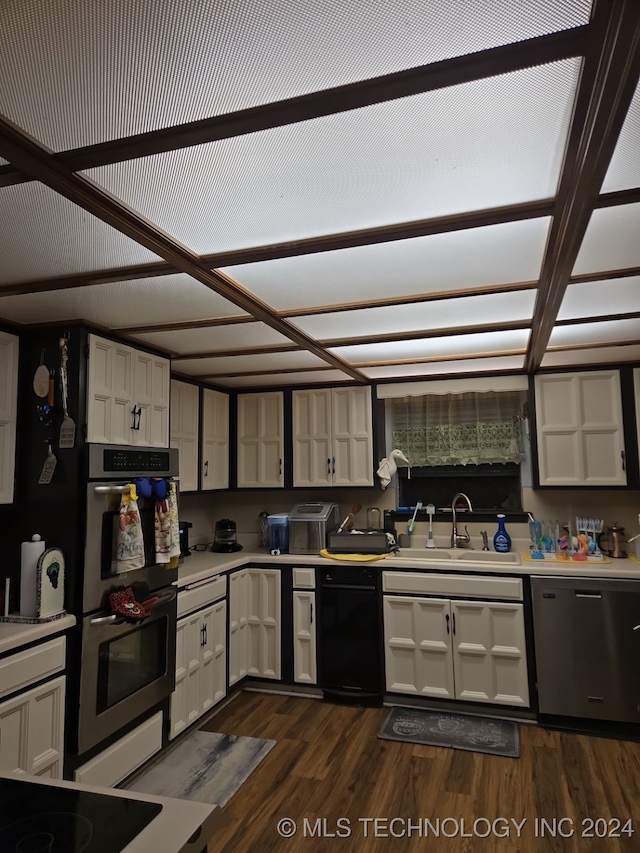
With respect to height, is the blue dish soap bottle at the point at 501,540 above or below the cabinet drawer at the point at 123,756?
above

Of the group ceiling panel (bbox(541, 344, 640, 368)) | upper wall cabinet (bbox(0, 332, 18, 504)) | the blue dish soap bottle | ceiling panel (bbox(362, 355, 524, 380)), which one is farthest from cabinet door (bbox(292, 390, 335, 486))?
upper wall cabinet (bbox(0, 332, 18, 504))

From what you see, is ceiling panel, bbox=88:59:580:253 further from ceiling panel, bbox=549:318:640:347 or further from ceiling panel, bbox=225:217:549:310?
ceiling panel, bbox=549:318:640:347

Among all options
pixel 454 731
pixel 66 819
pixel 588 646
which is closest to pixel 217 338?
pixel 66 819

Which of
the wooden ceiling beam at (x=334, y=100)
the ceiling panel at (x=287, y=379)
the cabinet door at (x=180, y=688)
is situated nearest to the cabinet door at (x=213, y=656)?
the cabinet door at (x=180, y=688)

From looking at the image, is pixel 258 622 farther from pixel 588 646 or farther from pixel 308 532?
pixel 588 646

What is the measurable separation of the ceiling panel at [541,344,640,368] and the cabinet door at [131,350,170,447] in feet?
7.45

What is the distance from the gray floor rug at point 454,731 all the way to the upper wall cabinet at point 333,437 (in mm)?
1577

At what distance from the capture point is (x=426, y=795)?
Result: 2.52m

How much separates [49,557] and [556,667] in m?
2.81

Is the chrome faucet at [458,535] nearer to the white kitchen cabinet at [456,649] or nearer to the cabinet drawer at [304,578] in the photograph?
the white kitchen cabinet at [456,649]

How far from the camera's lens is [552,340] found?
2.93 meters

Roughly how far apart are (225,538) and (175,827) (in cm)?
335

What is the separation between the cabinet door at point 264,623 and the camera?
3.77 metres

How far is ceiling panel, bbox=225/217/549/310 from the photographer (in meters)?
1.66
